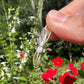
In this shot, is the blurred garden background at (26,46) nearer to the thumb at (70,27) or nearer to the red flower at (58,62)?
the red flower at (58,62)

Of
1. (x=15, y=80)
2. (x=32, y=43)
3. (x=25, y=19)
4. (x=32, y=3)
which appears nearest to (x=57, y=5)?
(x=32, y=3)

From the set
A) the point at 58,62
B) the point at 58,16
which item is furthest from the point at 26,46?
the point at 58,16

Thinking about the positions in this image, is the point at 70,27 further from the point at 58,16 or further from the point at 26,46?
the point at 26,46

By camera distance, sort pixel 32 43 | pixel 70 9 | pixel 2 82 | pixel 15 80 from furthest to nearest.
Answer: pixel 32 43
pixel 15 80
pixel 2 82
pixel 70 9

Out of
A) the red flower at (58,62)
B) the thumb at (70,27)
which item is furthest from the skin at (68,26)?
the red flower at (58,62)

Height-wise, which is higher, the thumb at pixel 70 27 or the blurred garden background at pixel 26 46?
the thumb at pixel 70 27

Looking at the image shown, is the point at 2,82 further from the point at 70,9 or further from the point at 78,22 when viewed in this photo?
the point at 78,22

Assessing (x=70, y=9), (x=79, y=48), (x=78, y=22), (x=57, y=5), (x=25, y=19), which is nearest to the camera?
(x=78, y=22)

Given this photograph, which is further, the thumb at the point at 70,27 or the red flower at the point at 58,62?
the red flower at the point at 58,62
